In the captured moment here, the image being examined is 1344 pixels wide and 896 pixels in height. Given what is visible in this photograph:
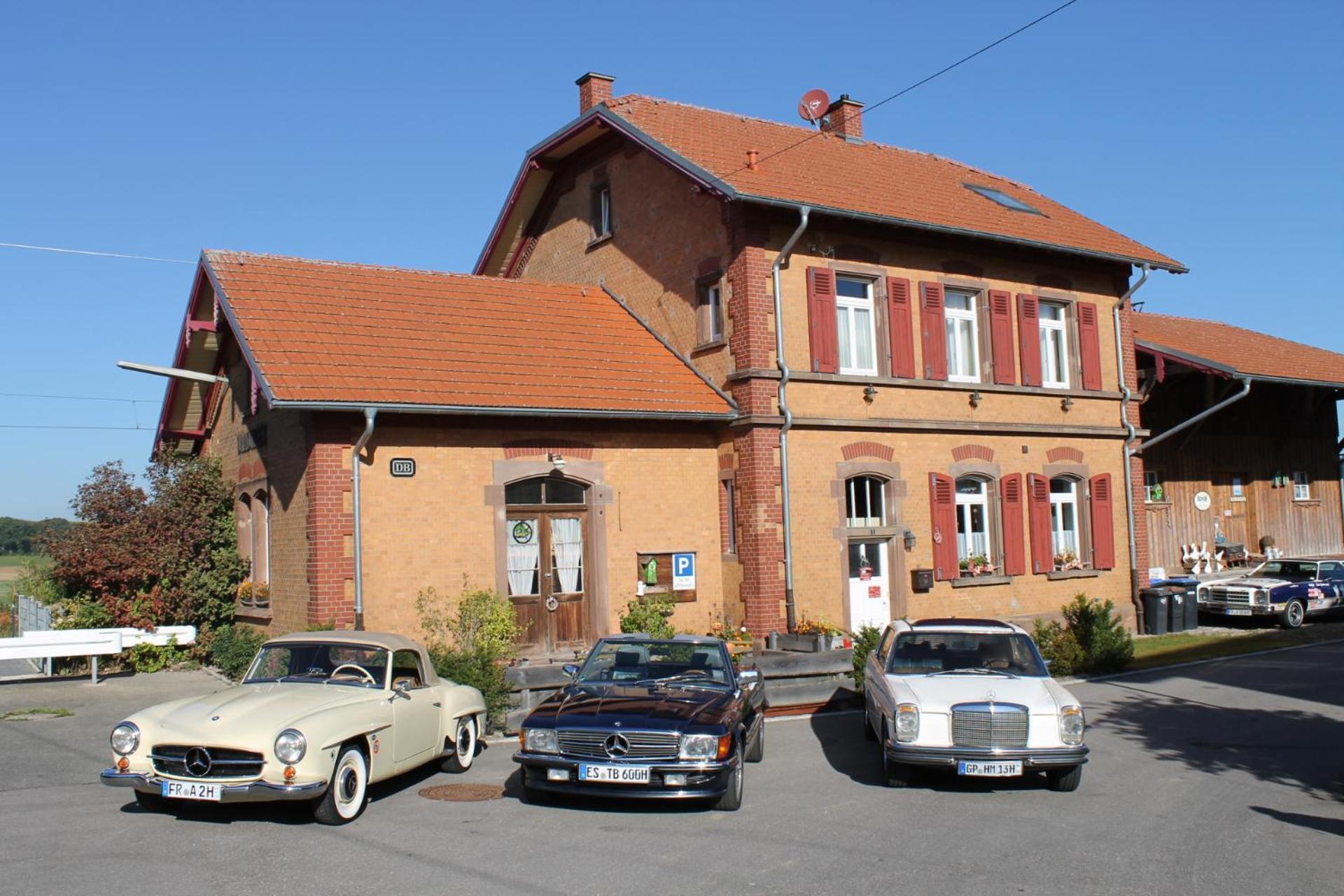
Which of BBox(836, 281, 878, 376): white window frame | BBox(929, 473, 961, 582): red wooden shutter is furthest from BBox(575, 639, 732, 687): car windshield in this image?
BBox(929, 473, 961, 582): red wooden shutter

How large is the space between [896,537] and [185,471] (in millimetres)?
11392

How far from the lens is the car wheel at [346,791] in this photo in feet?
28.4

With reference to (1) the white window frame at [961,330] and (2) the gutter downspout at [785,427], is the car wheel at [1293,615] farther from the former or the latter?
(2) the gutter downspout at [785,427]

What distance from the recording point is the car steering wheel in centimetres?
996

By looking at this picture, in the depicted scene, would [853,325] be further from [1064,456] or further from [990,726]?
[990,726]

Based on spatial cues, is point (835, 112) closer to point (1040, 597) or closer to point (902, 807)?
point (1040, 597)

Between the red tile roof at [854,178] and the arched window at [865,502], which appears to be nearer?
the red tile roof at [854,178]

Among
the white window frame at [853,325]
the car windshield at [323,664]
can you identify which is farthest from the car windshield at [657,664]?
the white window frame at [853,325]

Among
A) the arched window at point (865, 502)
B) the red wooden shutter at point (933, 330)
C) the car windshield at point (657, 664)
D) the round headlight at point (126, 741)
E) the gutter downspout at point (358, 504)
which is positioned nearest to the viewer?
the round headlight at point (126, 741)

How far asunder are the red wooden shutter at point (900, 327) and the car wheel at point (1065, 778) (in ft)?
33.0

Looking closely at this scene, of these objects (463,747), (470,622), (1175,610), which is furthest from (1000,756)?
(1175,610)

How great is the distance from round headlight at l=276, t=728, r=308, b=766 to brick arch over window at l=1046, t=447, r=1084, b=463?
16091mm

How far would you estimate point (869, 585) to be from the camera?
19.0m

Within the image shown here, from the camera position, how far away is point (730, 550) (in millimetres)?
18312
